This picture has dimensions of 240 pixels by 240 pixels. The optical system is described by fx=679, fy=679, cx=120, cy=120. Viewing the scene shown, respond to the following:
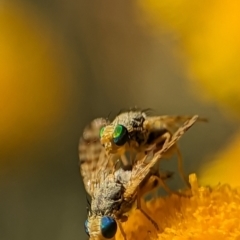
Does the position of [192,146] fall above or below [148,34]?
below

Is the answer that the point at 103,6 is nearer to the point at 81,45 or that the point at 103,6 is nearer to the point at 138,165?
the point at 81,45

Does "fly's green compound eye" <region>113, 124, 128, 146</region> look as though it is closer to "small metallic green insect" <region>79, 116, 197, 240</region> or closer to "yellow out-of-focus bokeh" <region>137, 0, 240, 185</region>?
"small metallic green insect" <region>79, 116, 197, 240</region>

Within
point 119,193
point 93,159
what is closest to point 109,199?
point 119,193

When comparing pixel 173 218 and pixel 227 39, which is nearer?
pixel 173 218

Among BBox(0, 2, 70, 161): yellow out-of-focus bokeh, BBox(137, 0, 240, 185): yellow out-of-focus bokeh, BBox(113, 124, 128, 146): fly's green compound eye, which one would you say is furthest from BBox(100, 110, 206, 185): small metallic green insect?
BBox(0, 2, 70, 161): yellow out-of-focus bokeh

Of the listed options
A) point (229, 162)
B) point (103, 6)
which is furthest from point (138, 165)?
point (103, 6)

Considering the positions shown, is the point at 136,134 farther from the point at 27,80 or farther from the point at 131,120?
the point at 27,80

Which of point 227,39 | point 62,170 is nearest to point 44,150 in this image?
point 62,170
